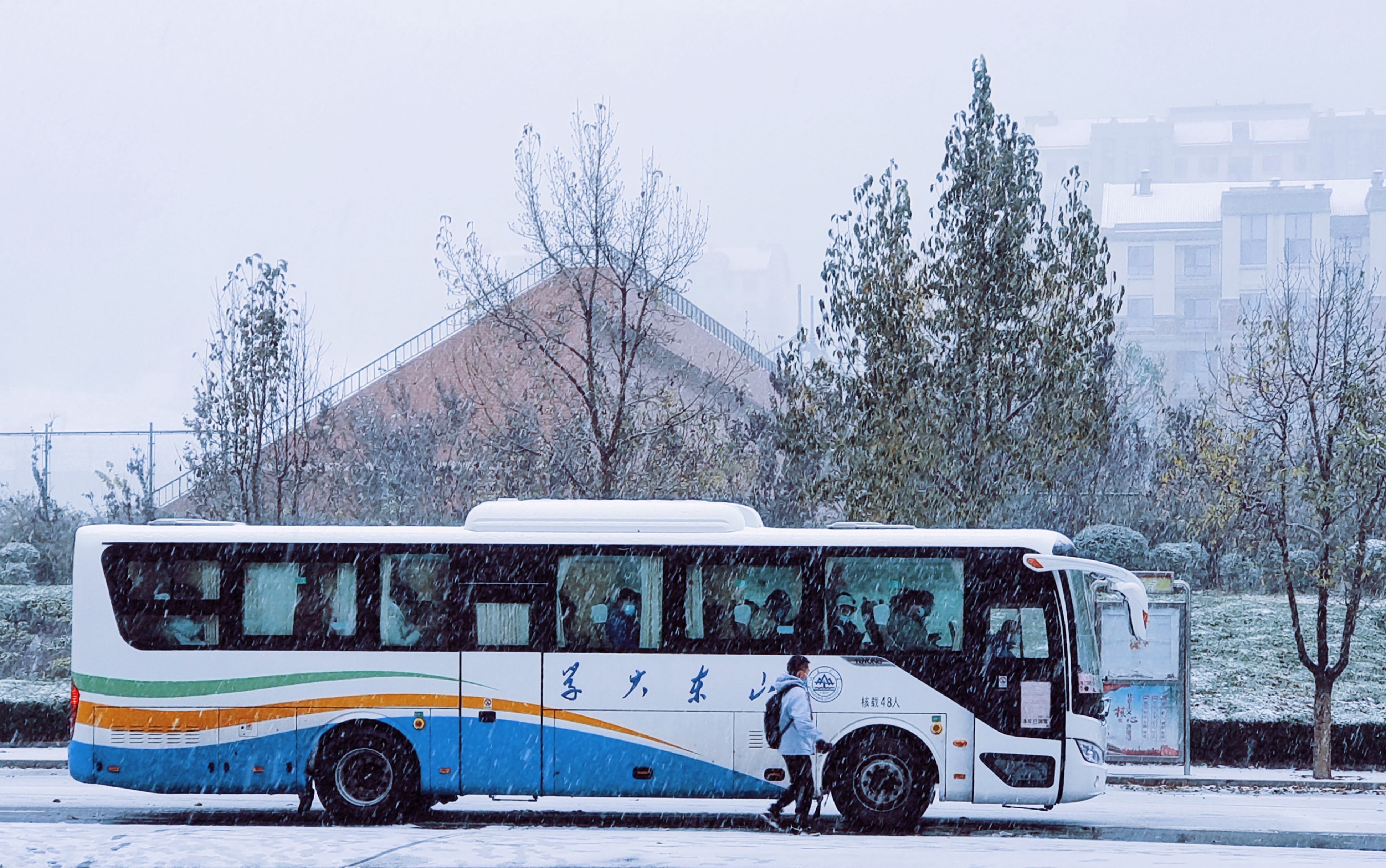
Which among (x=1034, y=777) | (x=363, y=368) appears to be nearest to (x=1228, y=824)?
(x=1034, y=777)

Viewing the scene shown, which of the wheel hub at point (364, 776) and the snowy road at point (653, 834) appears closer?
the snowy road at point (653, 834)

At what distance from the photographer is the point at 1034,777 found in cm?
1360

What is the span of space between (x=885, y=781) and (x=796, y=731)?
121cm

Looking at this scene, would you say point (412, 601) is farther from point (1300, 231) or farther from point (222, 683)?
point (1300, 231)

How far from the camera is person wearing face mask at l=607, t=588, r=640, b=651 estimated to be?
45.8 ft

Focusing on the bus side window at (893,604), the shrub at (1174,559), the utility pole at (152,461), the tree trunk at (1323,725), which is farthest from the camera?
the utility pole at (152,461)

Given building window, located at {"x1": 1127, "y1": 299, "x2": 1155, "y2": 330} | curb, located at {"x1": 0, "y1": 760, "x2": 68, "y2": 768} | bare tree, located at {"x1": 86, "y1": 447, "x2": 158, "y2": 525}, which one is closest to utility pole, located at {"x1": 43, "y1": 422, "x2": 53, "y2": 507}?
bare tree, located at {"x1": 86, "y1": 447, "x2": 158, "y2": 525}

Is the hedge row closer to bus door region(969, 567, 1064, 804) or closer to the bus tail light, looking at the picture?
the bus tail light

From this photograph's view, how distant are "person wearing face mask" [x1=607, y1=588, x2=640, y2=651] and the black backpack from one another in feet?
4.73

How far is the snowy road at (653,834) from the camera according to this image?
10266mm

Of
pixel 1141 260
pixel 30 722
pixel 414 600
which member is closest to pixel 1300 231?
pixel 1141 260

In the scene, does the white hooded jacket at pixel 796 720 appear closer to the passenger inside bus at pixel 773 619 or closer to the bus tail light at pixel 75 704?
the passenger inside bus at pixel 773 619

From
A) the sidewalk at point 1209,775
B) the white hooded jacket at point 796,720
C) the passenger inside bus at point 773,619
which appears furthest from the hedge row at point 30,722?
the white hooded jacket at point 796,720

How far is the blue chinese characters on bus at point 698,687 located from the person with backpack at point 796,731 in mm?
696
